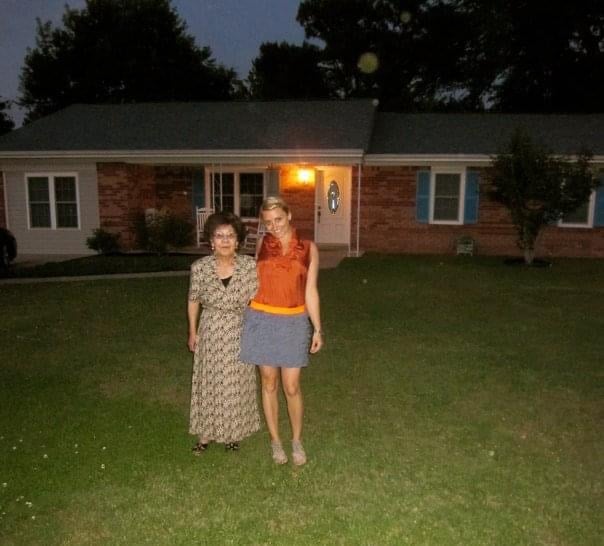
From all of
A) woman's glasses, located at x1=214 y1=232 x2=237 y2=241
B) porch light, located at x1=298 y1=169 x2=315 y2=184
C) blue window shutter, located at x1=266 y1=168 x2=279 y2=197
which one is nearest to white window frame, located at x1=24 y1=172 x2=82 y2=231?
blue window shutter, located at x1=266 y1=168 x2=279 y2=197

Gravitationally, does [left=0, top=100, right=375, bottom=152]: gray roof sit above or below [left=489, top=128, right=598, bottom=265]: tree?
above

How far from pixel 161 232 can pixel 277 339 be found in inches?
449

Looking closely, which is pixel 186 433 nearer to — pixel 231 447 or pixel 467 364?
pixel 231 447

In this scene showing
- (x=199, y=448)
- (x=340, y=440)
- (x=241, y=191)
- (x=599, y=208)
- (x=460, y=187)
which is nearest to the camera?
(x=199, y=448)

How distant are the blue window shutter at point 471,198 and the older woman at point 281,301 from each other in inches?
484

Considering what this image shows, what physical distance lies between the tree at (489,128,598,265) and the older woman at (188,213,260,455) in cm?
1031

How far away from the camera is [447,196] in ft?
50.3

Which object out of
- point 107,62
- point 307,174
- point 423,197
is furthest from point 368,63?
point 423,197

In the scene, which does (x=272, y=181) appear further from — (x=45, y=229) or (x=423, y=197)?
(x=45, y=229)

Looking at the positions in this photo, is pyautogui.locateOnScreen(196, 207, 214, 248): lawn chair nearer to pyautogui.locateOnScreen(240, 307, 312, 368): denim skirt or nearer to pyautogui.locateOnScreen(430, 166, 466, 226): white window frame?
pyautogui.locateOnScreen(430, 166, 466, 226): white window frame

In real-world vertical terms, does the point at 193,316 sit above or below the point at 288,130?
below

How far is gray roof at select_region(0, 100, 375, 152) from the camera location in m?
15.2

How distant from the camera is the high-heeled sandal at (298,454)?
3.91 meters

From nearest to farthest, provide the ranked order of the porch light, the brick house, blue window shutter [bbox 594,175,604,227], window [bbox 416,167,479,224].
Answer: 1. blue window shutter [bbox 594,175,604,227]
2. the brick house
3. window [bbox 416,167,479,224]
4. the porch light
